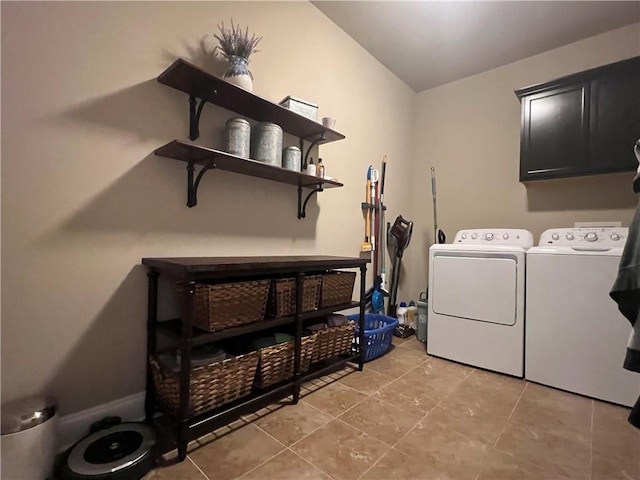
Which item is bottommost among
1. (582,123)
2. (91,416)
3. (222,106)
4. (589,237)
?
(91,416)

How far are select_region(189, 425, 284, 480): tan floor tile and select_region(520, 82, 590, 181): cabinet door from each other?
9.02 ft

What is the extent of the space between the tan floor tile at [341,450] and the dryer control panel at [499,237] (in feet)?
6.50

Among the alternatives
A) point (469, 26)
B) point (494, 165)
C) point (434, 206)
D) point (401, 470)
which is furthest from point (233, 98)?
point (494, 165)

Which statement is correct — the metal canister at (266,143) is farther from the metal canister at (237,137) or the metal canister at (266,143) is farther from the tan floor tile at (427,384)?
the tan floor tile at (427,384)

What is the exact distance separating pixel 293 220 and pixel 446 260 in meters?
1.25

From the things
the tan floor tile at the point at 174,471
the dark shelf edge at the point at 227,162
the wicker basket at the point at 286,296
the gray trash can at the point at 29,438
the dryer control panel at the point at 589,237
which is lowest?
the tan floor tile at the point at 174,471

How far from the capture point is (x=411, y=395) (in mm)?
1702

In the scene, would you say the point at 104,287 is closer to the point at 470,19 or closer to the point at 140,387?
the point at 140,387

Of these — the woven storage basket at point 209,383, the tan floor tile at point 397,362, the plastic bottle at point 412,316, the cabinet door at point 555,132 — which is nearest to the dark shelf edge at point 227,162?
the woven storage basket at point 209,383

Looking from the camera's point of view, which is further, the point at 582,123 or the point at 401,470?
the point at 582,123

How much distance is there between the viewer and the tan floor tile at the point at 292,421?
4.30 ft

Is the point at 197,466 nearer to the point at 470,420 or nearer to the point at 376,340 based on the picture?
the point at 470,420

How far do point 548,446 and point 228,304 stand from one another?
1.53 m

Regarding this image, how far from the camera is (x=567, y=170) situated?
2.33 m
